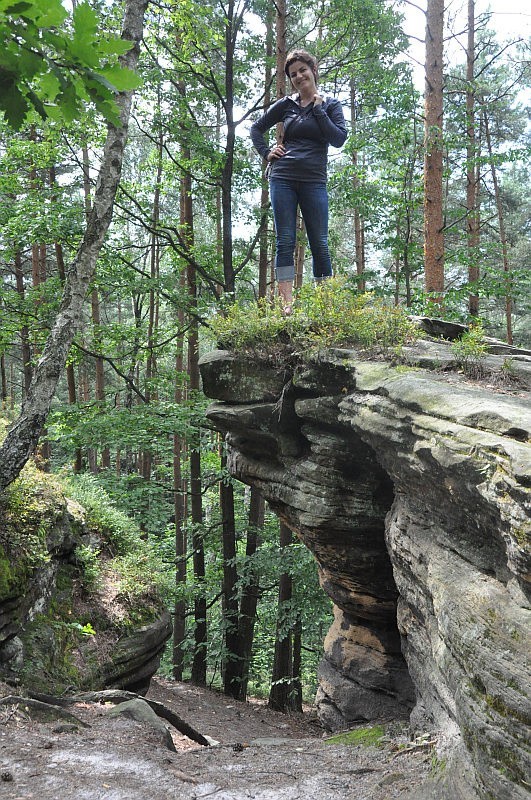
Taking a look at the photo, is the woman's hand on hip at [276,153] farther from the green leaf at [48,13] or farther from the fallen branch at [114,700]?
the fallen branch at [114,700]

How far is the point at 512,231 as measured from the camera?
23.6 meters

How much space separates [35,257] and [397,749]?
16.1 meters

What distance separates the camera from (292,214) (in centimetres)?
672

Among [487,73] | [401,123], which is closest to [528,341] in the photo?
[487,73]

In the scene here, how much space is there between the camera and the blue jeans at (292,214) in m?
6.70

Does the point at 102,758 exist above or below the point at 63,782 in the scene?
below

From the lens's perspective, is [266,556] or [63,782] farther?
[266,556]

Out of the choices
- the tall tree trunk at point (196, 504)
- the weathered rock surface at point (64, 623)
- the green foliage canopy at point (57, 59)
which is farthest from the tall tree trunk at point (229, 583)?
the green foliage canopy at point (57, 59)

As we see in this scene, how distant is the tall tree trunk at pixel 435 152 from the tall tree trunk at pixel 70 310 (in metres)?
5.66

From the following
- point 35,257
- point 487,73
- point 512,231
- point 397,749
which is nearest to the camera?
point 397,749

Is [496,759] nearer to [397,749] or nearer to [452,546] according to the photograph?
[452,546]

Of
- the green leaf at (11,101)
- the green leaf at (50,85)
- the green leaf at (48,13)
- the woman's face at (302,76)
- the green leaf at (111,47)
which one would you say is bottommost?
the green leaf at (11,101)

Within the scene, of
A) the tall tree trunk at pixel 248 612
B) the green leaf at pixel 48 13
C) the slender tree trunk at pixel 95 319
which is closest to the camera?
the green leaf at pixel 48 13

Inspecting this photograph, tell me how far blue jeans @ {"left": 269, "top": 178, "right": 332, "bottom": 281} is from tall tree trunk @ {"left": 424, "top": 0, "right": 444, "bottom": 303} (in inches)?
156
